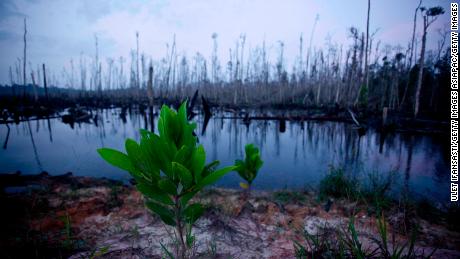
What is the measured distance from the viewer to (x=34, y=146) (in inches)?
381

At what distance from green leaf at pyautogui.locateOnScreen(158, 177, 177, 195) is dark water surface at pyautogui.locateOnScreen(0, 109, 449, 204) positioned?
4.60 metres

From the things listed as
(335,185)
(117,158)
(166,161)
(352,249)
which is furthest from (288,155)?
(117,158)

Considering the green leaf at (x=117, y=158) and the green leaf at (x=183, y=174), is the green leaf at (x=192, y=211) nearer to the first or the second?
the green leaf at (x=183, y=174)

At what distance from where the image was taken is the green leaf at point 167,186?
3.52ft

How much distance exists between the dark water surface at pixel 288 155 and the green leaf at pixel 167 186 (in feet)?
15.1

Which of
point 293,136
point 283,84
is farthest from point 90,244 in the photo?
point 283,84

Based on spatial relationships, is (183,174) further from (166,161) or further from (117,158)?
(117,158)

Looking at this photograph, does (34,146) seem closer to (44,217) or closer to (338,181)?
(44,217)

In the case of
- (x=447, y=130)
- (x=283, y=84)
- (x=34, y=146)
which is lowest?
(x=34, y=146)

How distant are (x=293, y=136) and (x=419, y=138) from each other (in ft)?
22.4

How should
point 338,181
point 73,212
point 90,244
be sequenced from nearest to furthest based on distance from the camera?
point 90,244 < point 73,212 < point 338,181

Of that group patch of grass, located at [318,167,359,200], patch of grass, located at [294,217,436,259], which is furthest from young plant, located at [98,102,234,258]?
patch of grass, located at [318,167,359,200]

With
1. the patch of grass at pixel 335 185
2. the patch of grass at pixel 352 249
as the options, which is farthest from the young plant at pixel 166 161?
the patch of grass at pixel 335 185

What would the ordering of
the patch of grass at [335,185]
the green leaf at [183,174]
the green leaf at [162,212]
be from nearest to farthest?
1. the green leaf at [183,174]
2. the green leaf at [162,212]
3. the patch of grass at [335,185]
